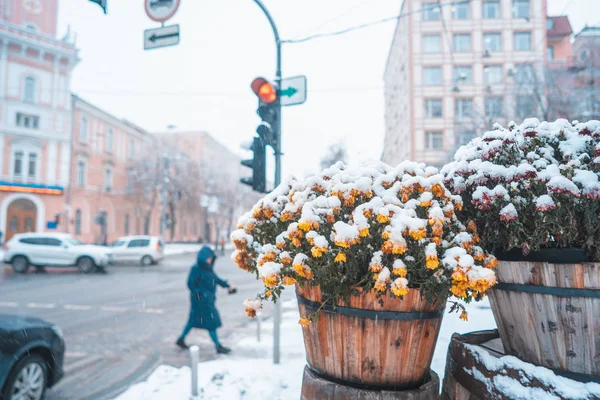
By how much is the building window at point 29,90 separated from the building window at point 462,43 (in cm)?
3439

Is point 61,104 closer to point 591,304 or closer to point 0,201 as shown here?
point 0,201

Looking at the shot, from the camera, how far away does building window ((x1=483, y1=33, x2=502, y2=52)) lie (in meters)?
32.9

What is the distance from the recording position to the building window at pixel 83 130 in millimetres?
33906

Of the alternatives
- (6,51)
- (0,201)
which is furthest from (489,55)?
(0,201)

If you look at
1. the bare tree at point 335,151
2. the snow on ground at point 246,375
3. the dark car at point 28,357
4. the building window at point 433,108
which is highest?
the building window at point 433,108

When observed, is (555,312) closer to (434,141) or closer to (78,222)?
(434,141)

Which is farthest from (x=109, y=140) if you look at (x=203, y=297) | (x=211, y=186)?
(x=203, y=297)

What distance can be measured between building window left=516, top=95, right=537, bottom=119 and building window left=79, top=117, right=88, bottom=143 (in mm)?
33009

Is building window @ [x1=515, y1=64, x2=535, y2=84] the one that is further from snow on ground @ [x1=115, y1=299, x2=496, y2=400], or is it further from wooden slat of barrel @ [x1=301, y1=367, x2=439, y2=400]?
wooden slat of barrel @ [x1=301, y1=367, x2=439, y2=400]

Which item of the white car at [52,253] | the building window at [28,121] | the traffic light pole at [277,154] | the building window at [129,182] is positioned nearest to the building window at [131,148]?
the building window at [129,182]

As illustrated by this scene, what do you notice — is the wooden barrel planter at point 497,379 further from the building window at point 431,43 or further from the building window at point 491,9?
the building window at point 491,9

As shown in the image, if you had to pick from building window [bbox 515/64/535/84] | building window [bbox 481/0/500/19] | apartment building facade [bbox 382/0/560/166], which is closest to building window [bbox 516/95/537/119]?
building window [bbox 515/64/535/84]

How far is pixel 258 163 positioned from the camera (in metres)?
5.30

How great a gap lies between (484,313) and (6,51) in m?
35.7
